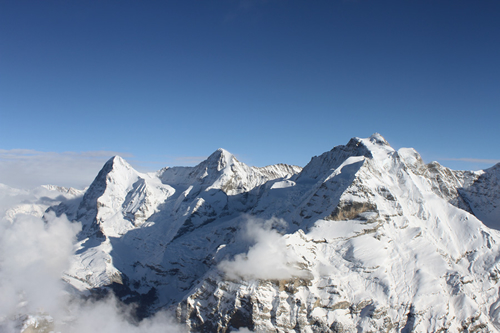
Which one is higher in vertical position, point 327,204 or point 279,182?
point 279,182

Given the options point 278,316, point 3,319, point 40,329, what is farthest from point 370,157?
point 3,319

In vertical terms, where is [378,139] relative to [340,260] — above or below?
above

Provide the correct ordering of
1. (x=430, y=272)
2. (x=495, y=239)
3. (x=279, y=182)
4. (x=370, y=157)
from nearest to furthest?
(x=430, y=272)
(x=495, y=239)
(x=370, y=157)
(x=279, y=182)

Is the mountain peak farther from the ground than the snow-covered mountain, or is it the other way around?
the mountain peak

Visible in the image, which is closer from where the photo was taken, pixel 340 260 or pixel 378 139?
pixel 340 260

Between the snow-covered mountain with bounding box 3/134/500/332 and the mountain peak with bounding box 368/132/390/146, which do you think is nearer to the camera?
the snow-covered mountain with bounding box 3/134/500/332

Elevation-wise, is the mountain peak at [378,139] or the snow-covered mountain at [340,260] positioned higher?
the mountain peak at [378,139]

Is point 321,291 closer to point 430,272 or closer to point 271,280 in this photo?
point 271,280

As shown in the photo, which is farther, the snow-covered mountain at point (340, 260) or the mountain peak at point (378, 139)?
the mountain peak at point (378, 139)
